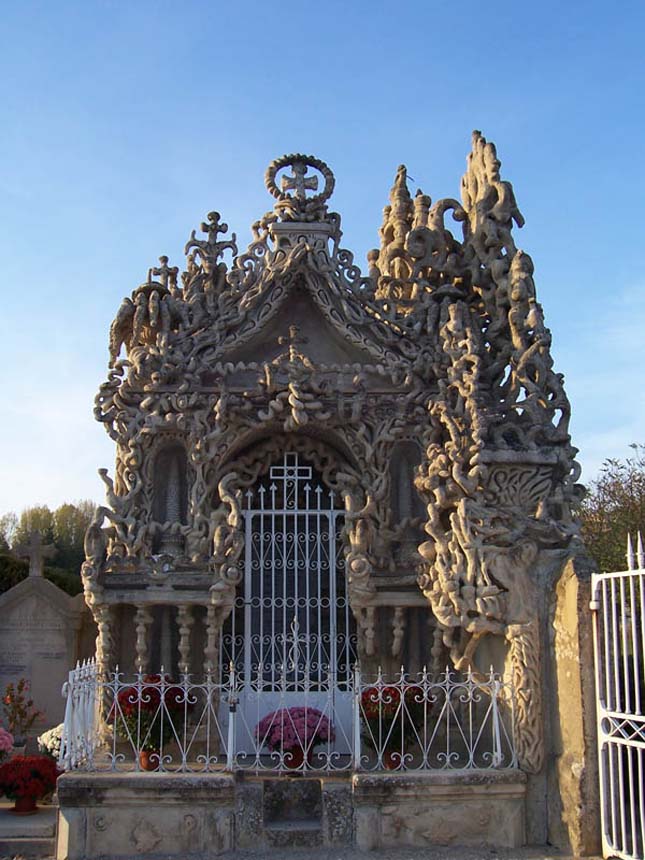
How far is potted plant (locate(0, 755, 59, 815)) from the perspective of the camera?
9375 mm

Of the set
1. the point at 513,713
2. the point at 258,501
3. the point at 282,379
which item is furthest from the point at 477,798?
the point at 282,379

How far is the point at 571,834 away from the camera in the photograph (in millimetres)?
8203

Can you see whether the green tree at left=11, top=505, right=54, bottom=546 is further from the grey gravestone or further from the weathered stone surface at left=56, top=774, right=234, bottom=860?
the weathered stone surface at left=56, top=774, right=234, bottom=860

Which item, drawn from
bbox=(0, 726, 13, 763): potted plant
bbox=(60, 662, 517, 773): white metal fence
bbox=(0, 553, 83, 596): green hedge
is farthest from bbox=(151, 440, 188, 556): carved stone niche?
bbox=(0, 553, 83, 596): green hedge

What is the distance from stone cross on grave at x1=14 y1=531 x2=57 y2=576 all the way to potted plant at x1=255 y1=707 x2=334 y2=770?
20.8ft

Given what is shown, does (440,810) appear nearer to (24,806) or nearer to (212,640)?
(212,640)

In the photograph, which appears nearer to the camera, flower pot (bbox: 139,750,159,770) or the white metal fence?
the white metal fence

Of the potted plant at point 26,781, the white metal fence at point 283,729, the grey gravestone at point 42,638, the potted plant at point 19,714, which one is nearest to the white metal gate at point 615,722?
the white metal fence at point 283,729

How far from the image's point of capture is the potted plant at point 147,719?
8.98 metres

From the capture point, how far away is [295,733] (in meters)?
8.98

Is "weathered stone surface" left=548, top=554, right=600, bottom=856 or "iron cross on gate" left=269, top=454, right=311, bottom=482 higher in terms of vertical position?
"iron cross on gate" left=269, top=454, right=311, bottom=482

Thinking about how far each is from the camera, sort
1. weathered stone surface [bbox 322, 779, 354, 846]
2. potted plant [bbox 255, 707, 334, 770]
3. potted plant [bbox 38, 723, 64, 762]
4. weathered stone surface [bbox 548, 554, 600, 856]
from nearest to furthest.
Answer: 1. weathered stone surface [bbox 548, 554, 600, 856]
2. weathered stone surface [bbox 322, 779, 354, 846]
3. potted plant [bbox 255, 707, 334, 770]
4. potted plant [bbox 38, 723, 64, 762]

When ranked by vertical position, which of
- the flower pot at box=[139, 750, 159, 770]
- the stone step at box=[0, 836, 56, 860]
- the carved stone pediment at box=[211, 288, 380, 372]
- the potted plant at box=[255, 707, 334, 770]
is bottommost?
the stone step at box=[0, 836, 56, 860]

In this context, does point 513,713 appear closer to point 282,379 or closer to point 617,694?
point 617,694
